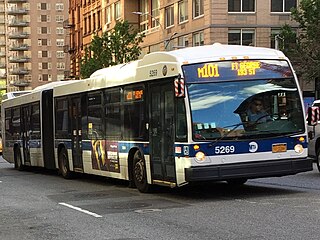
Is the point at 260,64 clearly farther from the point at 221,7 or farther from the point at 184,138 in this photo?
the point at 221,7

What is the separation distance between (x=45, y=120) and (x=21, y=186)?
468 cm

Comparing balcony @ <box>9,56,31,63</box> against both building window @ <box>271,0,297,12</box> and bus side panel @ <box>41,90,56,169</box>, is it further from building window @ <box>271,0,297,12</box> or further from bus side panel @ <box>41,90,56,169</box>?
bus side panel @ <box>41,90,56,169</box>

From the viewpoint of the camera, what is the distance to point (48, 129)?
22703 mm

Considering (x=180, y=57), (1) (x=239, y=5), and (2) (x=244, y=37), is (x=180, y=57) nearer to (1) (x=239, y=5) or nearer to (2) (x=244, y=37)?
(2) (x=244, y=37)

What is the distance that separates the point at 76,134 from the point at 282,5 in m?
35.8

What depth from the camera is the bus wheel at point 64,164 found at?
2085cm

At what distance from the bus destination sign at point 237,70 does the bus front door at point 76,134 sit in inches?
271

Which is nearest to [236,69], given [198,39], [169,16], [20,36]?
[198,39]

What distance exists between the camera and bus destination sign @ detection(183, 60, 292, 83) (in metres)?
12.9

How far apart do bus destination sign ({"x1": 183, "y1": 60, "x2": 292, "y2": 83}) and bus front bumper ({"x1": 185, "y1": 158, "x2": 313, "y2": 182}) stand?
5.39 feet

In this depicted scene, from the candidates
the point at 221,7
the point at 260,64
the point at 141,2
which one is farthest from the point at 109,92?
the point at 141,2

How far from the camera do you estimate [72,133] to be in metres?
20.0

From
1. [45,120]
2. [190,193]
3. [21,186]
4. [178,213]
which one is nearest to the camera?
[178,213]

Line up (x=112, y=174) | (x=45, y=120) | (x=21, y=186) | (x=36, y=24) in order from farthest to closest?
(x=36, y=24)
(x=45, y=120)
(x=21, y=186)
(x=112, y=174)
